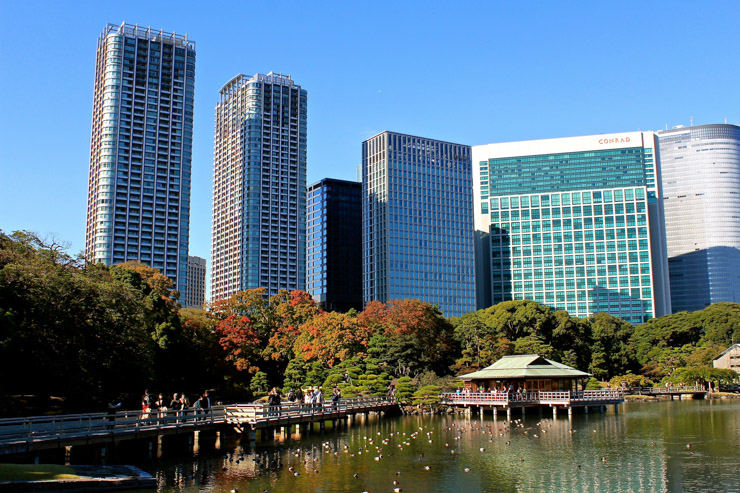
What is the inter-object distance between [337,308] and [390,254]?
21.9m

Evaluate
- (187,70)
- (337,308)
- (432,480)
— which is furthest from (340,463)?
(337,308)

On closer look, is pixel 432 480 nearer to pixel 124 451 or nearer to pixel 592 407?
pixel 124 451

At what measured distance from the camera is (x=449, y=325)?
74312 mm

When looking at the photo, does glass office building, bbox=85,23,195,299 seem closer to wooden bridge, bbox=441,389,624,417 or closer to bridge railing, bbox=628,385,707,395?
bridge railing, bbox=628,385,707,395

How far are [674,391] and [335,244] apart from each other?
363 feet

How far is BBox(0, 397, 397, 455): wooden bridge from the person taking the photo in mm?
28500

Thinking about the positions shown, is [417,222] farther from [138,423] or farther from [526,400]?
[138,423]

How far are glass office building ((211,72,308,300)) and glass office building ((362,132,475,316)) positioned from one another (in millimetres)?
17746

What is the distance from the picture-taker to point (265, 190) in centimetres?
16538

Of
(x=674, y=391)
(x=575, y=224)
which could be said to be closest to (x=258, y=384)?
(x=674, y=391)

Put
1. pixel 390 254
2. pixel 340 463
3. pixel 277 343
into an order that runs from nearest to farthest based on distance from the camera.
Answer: pixel 340 463 → pixel 277 343 → pixel 390 254

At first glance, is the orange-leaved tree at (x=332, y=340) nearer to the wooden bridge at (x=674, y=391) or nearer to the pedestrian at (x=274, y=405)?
the pedestrian at (x=274, y=405)

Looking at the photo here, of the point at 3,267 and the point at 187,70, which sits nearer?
the point at 3,267

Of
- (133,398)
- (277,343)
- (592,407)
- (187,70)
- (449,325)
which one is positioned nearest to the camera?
Answer: (133,398)
